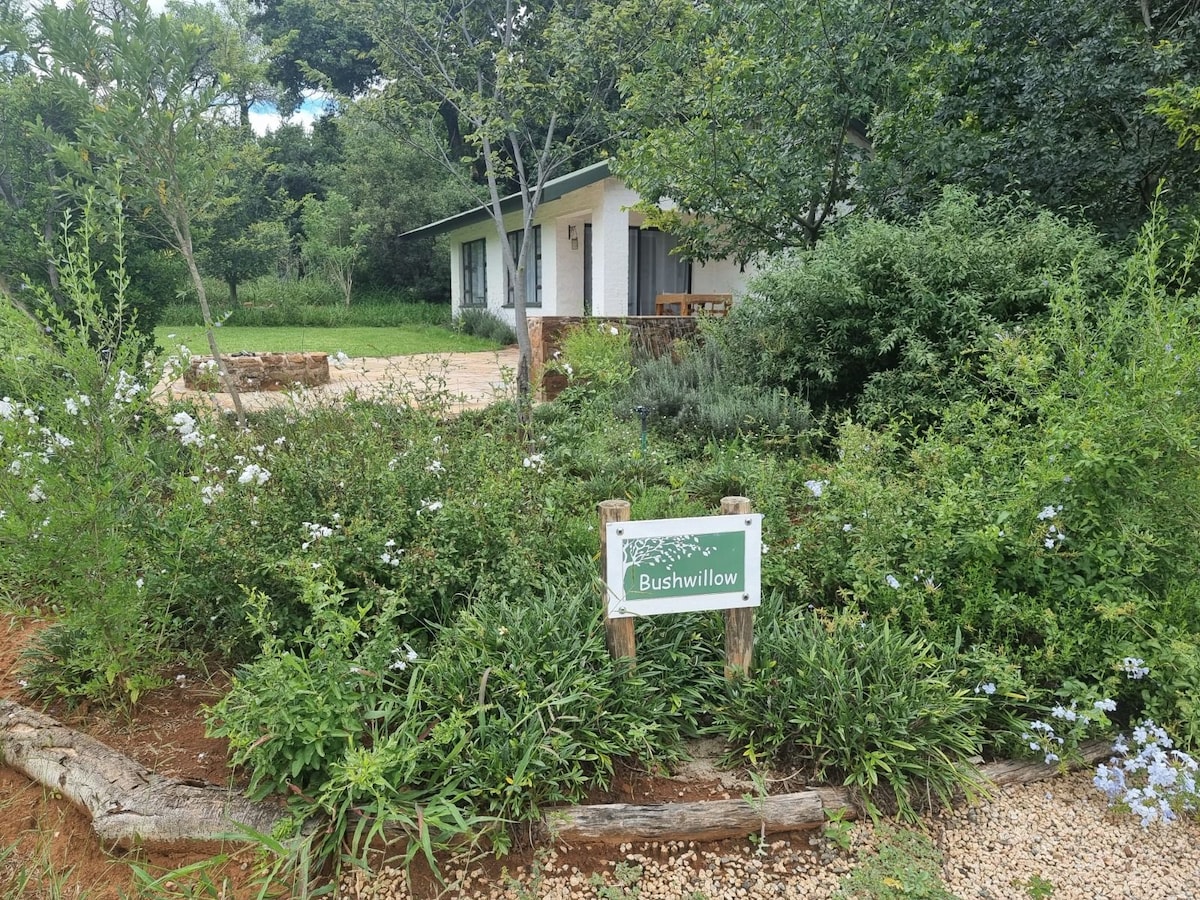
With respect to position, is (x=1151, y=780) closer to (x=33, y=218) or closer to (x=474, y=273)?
(x=33, y=218)

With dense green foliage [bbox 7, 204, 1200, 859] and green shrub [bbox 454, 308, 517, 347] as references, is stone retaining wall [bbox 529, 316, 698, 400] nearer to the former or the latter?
dense green foliage [bbox 7, 204, 1200, 859]

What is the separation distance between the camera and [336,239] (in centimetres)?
2191

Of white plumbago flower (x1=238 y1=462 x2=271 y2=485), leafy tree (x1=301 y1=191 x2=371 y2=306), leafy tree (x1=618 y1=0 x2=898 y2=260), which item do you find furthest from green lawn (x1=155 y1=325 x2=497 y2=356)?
white plumbago flower (x1=238 y1=462 x2=271 y2=485)

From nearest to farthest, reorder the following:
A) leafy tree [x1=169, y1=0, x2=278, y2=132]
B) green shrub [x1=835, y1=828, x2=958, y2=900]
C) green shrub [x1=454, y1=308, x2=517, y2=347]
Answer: green shrub [x1=835, y1=828, x2=958, y2=900] → leafy tree [x1=169, y1=0, x2=278, y2=132] → green shrub [x1=454, y1=308, x2=517, y2=347]

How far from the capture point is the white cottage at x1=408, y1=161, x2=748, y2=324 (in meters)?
11.6

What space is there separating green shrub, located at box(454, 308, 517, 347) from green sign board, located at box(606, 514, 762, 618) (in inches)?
487

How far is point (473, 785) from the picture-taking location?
2.17 m

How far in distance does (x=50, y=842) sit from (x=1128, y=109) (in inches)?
304

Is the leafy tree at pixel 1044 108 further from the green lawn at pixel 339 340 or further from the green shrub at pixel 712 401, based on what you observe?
the green lawn at pixel 339 340

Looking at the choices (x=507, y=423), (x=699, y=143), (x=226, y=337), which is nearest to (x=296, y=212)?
(x=226, y=337)

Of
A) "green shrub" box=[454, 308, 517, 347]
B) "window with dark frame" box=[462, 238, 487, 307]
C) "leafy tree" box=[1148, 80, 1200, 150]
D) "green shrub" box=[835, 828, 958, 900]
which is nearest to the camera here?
"green shrub" box=[835, 828, 958, 900]

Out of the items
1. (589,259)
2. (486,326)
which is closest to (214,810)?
(589,259)

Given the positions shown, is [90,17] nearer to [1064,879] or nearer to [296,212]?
[1064,879]

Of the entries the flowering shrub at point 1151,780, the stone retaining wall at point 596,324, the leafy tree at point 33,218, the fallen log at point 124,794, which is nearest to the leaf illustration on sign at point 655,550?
the fallen log at point 124,794
